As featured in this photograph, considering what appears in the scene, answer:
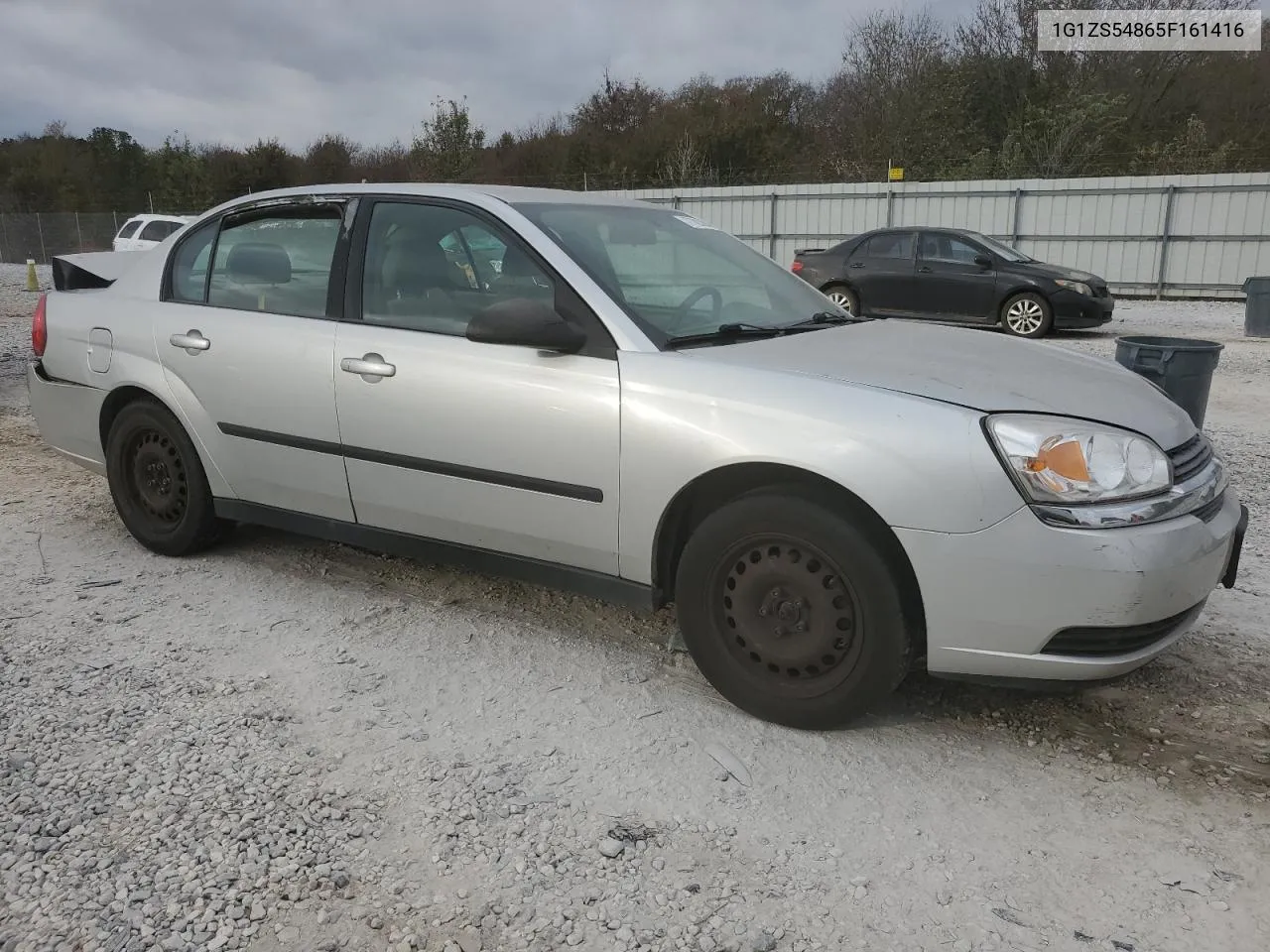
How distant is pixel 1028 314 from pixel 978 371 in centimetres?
1129

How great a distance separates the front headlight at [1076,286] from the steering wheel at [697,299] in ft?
35.9

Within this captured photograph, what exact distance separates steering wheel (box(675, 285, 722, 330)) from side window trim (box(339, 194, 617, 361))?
30 cm

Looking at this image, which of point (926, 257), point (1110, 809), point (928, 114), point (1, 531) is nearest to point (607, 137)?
point (928, 114)

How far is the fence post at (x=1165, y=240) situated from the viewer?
18.8m

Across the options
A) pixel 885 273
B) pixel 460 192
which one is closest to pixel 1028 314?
pixel 885 273

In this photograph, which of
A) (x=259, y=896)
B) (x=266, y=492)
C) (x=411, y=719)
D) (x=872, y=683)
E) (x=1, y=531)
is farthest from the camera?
(x=1, y=531)

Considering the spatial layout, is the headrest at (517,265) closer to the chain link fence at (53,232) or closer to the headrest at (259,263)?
the headrest at (259,263)

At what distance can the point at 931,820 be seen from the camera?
2.48 m

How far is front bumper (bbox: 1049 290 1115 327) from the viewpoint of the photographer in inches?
508

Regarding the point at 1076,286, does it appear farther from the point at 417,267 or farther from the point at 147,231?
the point at 147,231

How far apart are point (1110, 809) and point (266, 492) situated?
127 inches

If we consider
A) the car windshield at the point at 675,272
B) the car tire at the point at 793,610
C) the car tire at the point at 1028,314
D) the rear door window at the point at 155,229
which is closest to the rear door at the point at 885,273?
the car tire at the point at 1028,314

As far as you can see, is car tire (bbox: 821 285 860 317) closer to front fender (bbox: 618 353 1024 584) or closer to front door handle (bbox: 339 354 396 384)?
front door handle (bbox: 339 354 396 384)

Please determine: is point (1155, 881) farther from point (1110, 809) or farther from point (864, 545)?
point (864, 545)
